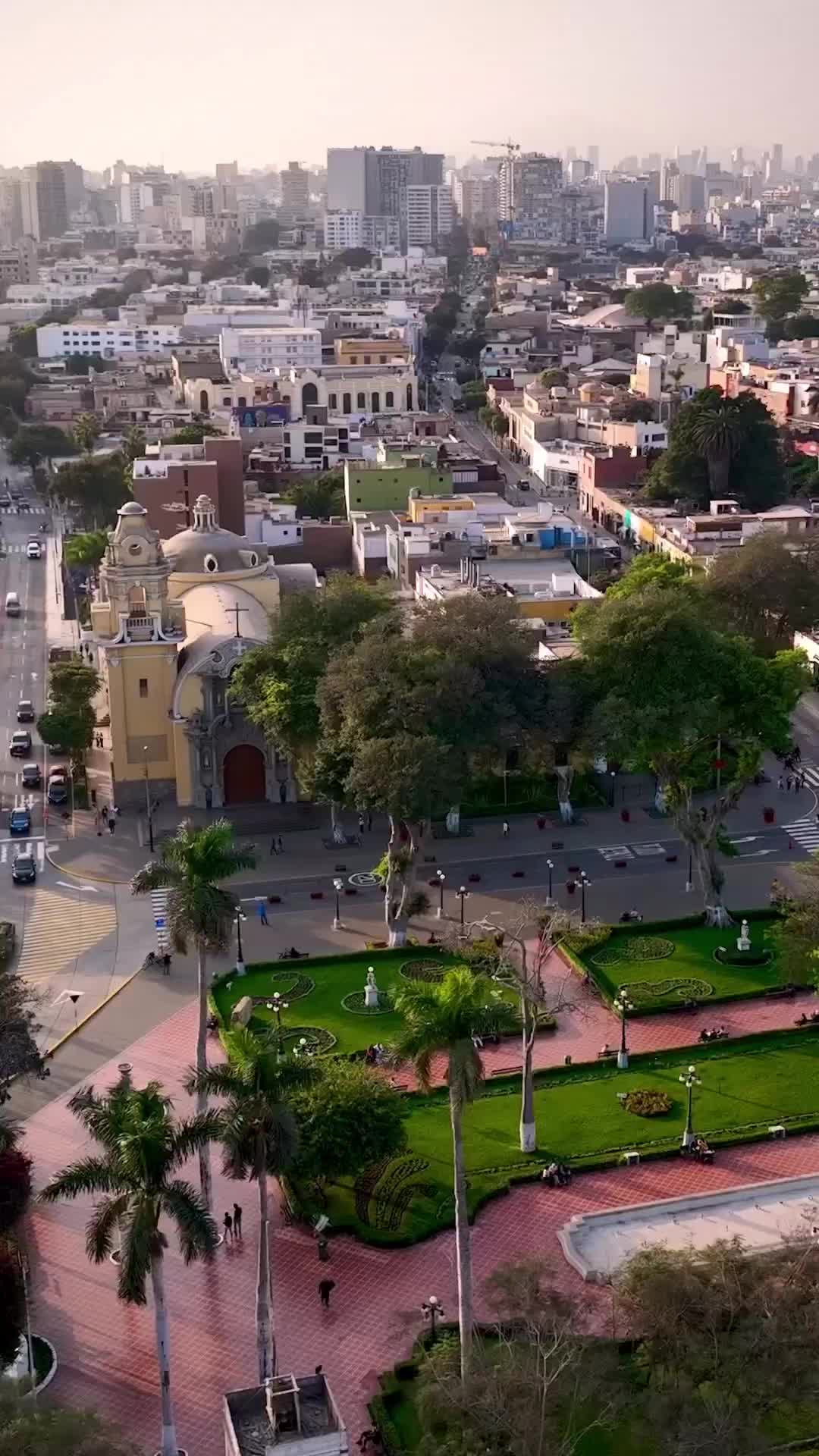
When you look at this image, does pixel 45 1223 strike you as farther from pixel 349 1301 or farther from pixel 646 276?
pixel 646 276

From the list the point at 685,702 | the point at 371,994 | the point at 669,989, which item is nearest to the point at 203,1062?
the point at 371,994

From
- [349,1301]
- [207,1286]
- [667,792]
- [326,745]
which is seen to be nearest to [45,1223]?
[207,1286]

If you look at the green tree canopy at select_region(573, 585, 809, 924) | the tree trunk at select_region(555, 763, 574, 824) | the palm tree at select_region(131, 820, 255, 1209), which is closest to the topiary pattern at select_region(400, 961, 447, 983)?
the green tree canopy at select_region(573, 585, 809, 924)

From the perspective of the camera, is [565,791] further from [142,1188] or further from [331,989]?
[142,1188]

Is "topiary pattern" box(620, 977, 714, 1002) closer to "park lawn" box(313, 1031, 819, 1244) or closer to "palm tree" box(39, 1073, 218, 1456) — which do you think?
"park lawn" box(313, 1031, 819, 1244)

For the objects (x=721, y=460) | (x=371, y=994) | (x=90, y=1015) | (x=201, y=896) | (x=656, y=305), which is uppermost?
(x=656, y=305)

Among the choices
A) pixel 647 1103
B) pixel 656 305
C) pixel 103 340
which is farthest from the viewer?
pixel 103 340

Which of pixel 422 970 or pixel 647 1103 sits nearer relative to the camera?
pixel 647 1103

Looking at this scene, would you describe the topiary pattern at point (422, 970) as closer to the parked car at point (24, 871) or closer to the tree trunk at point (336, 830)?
the tree trunk at point (336, 830)
